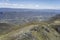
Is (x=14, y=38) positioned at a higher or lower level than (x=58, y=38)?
higher

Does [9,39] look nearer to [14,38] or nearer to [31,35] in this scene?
[14,38]

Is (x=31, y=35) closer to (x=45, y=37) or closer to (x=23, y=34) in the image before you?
(x=23, y=34)

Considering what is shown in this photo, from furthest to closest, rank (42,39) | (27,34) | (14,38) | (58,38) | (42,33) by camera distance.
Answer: (58,38) → (42,33) → (42,39) → (27,34) → (14,38)

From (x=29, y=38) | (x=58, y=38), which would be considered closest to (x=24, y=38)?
(x=29, y=38)

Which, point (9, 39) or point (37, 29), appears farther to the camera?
point (37, 29)

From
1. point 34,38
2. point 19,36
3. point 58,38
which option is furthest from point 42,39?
point 58,38

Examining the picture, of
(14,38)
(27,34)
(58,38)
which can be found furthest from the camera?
(58,38)

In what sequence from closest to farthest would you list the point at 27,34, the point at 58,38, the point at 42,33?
the point at 27,34 < the point at 42,33 < the point at 58,38

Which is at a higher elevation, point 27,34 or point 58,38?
point 27,34

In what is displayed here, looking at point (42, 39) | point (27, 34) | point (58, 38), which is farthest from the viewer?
point (58, 38)
